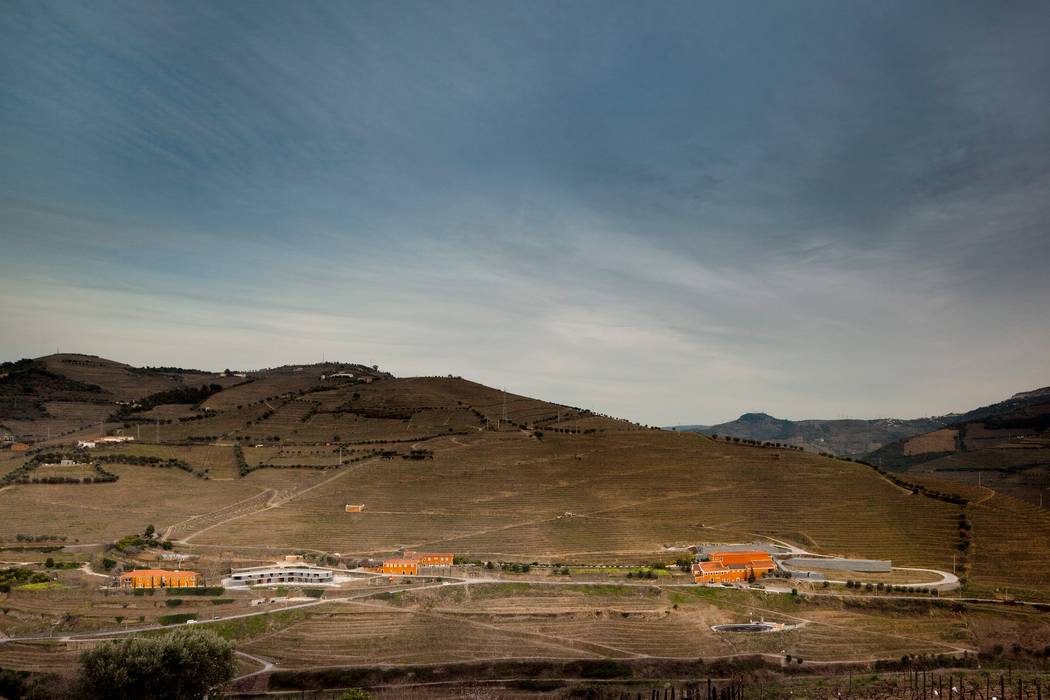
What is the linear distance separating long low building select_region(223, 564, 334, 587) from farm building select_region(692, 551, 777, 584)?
29936 mm

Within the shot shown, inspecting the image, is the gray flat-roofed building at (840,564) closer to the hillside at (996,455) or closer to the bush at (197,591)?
the bush at (197,591)

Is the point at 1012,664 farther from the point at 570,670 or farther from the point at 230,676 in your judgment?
the point at 230,676

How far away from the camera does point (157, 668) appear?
36.9 m

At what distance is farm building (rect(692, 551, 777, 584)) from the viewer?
60.4 m

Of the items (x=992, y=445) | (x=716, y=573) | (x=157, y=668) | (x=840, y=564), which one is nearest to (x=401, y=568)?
(x=157, y=668)

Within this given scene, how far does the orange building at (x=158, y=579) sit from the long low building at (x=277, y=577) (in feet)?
7.66

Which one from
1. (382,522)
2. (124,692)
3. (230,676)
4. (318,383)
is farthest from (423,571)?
(318,383)

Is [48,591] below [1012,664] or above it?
above

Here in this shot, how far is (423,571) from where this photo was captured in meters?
59.3

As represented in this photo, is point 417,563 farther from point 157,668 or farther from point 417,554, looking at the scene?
point 157,668

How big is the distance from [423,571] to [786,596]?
28.7 m

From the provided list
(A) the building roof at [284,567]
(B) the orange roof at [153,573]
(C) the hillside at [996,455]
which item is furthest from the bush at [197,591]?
(C) the hillside at [996,455]

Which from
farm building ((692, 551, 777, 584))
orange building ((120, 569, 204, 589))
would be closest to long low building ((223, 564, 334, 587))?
orange building ((120, 569, 204, 589))

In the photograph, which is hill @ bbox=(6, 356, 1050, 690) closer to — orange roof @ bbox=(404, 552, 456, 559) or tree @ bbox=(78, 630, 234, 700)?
orange roof @ bbox=(404, 552, 456, 559)
